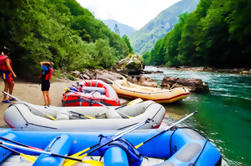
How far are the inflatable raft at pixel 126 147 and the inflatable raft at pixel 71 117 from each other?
1.30 feet

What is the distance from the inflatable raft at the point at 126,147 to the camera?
5.53ft

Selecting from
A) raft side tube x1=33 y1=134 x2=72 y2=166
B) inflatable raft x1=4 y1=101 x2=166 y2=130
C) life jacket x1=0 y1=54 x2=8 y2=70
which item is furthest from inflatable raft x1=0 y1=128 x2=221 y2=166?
life jacket x1=0 y1=54 x2=8 y2=70

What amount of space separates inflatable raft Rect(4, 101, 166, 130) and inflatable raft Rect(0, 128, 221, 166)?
39 centimetres

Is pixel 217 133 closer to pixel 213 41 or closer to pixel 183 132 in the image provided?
pixel 183 132

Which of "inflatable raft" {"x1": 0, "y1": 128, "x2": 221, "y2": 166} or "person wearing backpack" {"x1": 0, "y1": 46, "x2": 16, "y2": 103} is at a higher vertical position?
"person wearing backpack" {"x1": 0, "y1": 46, "x2": 16, "y2": 103}

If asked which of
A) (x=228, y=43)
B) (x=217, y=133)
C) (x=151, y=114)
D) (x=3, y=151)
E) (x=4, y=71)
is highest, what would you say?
(x=228, y=43)

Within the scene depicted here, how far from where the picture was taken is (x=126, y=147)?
6.21ft

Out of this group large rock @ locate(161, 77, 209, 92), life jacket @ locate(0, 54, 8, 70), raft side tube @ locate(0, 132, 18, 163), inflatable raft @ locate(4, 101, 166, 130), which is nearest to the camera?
raft side tube @ locate(0, 132, 18, 163)

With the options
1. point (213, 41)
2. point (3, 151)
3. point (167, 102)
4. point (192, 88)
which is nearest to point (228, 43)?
point (213, 41)

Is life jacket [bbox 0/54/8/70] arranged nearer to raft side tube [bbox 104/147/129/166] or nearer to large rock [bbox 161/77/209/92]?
raft side tube [bbox 104/147/129/166]

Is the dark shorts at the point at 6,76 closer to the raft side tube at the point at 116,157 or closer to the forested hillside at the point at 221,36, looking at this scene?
the raft side tube at the point at 116,157

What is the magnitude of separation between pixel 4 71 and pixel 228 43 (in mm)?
30648

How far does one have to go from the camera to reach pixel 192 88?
31.3 ft

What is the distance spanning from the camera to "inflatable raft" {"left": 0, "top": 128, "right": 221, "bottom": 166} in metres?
1.69
